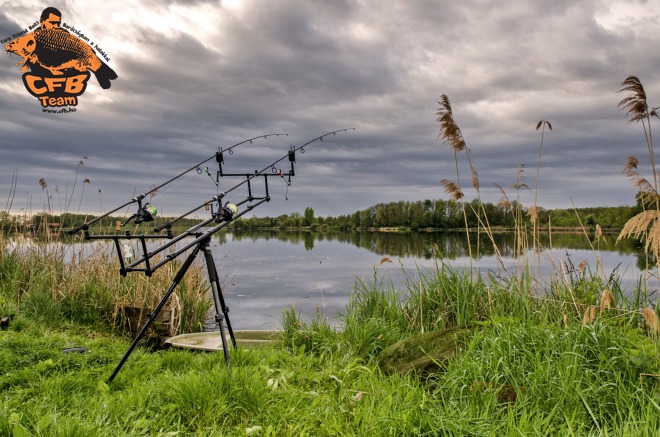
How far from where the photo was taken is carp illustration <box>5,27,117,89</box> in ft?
28.4

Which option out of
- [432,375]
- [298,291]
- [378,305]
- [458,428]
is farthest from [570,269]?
[298,291]

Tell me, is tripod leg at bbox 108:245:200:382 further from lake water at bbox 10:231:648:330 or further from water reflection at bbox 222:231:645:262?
water reflection at bbox 222:231:645:262

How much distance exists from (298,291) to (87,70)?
10.9m

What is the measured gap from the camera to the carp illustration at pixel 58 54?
8.65m

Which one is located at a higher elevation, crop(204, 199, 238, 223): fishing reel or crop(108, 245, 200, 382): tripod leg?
crop(204, 199, 238, 223): fishing reel

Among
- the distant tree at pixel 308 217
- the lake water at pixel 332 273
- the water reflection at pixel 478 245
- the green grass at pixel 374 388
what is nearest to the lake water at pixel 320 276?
the lake water at pixel 332 273

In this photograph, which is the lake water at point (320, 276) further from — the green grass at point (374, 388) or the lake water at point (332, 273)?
the green grass at point (374, 388)

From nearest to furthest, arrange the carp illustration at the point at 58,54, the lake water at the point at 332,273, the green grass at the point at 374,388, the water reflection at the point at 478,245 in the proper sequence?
the green grass at the point at 374,388
the lake water at the point at 332,273
the water reflection at the point at 478,245
the carp illustration at the point at 58,54

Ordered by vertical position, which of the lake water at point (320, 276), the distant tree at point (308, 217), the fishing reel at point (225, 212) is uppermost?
the distant tree at point (308, 217)

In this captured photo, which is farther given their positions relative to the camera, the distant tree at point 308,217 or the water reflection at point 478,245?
the distant tree at point 308,217

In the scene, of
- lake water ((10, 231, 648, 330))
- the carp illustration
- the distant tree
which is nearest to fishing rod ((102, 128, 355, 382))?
lake water ((10, 231, 648, 330))

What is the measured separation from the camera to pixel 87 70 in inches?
350

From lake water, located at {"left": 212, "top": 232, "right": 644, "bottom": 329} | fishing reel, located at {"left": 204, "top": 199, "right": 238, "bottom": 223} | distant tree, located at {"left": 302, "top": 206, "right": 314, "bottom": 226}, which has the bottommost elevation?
lake water, located at {"left": 212, "top": 232, "right": 644, "bottom": 329}

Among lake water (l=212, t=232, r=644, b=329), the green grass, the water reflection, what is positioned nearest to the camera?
the green grass
